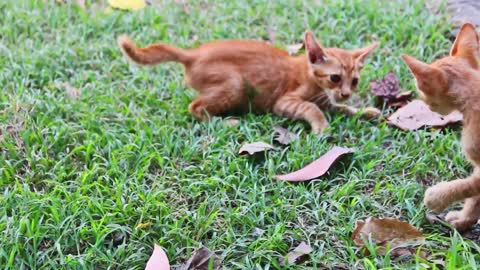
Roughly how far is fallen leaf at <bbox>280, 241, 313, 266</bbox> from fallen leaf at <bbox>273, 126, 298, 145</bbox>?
3.06 feet

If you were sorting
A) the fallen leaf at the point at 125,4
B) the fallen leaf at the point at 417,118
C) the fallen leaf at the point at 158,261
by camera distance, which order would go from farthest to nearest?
the fallen leaf at the point at 125,4 → the fallen leaf at the point at 417,118 → the fallen leaf at the point at 158,261

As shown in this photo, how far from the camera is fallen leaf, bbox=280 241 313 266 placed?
9.72ft

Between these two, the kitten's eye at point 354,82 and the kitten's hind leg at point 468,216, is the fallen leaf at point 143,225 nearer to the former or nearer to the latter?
the kitten's hind leg at point 468,216

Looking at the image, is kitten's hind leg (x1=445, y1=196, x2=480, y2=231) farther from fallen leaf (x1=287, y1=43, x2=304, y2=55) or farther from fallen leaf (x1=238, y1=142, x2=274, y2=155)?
fallen leaf (x1=287, y1=43, x2=304, y2=55)

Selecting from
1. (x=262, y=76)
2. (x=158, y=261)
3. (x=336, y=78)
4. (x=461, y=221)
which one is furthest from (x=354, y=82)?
(x=158, y=261)

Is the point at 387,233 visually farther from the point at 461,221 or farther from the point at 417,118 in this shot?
the point at 417,118

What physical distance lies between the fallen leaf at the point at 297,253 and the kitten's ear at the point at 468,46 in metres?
1.15

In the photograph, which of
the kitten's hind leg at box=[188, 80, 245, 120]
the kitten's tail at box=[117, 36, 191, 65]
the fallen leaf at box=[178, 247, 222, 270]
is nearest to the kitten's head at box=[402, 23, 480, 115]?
the fallen leaf at box=[178, 247, 222, 270]

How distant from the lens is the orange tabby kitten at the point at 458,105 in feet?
10.0

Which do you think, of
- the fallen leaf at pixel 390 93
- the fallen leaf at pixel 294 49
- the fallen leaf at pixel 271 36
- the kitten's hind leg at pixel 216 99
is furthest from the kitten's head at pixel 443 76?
the fallen leaf at pixel 271 36

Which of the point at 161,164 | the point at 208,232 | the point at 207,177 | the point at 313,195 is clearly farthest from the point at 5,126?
the point at 313,195

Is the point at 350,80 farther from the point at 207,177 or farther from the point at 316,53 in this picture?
the point at 207,177

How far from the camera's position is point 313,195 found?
342 cm

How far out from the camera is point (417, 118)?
13.4 feet
